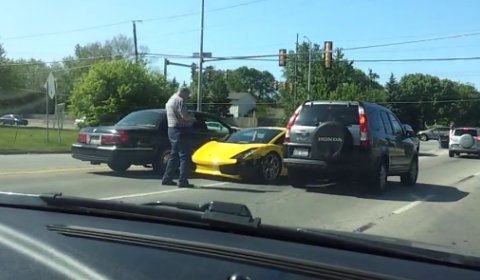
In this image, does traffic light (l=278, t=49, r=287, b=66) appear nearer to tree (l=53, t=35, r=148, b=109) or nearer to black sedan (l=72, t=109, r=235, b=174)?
black sedan (l=72, t=109, r=235, b=174)

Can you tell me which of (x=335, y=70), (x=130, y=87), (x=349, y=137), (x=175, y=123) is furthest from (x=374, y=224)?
(x=335, y=70)

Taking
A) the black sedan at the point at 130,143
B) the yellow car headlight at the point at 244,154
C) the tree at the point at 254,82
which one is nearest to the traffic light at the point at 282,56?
the black sedan at the point at 130,143

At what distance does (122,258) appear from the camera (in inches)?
85.3

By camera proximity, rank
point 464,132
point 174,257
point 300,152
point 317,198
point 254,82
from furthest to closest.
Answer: point 254,82
point 464,132
point 300,152
point 317,198
point 174,257

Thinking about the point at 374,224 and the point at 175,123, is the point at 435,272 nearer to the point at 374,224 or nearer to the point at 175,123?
the point at 374,224

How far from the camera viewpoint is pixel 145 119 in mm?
14148

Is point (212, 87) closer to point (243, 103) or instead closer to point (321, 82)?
point (243, 103)

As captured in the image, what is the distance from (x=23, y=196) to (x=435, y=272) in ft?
5.96

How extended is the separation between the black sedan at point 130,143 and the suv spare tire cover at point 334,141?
12.2ft

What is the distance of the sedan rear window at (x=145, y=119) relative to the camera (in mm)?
13977

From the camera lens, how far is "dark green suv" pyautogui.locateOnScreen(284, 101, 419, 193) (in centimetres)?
1158

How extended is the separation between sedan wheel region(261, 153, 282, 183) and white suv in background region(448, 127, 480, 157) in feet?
63.6

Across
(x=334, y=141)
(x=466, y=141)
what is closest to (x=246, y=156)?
(x=334, y=141)

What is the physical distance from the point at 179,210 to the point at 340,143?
29.7 feet
